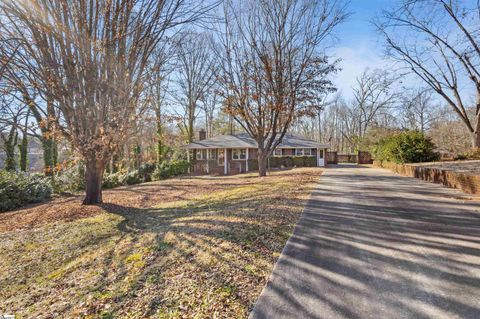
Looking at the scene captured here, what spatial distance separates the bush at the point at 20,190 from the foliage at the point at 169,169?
819 cm

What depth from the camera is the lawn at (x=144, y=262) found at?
2.94 m

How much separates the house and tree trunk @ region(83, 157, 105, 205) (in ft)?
51.3

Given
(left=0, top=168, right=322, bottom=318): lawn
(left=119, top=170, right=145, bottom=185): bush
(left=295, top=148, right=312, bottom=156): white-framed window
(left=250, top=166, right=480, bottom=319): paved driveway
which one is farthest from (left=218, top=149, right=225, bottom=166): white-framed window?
(left=250, top=166, right=480, bottom=319): paved driveway

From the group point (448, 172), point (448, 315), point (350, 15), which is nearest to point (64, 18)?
point (448, 315)

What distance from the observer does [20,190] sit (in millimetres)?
12109

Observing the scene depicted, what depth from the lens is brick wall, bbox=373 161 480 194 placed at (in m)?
8.70

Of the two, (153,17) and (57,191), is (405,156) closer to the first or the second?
(153,17)

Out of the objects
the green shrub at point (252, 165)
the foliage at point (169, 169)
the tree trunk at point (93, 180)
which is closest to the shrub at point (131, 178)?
the foliage at point (169, 169)

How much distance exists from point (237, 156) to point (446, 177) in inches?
722

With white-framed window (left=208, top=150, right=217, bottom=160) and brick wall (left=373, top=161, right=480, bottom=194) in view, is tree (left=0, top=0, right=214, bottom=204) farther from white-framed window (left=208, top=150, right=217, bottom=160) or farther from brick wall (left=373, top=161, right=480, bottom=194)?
white-framed window (left=208, top=150, right=217, bottom=160)

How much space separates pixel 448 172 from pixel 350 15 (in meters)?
9.83

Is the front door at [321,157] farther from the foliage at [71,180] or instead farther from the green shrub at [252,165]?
the foliage at [71,180]

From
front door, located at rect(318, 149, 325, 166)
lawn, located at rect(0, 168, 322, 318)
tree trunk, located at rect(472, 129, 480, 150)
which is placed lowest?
lawn, located at rect(0, 168, 322, 318)

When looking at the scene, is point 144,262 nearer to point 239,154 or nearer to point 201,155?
point 239,154
